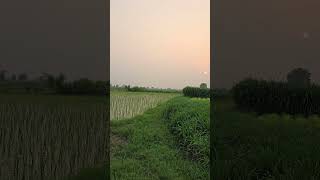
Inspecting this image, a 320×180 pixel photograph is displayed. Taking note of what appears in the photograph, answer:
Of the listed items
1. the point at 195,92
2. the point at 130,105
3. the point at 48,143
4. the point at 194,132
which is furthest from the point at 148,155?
the point at 195,92

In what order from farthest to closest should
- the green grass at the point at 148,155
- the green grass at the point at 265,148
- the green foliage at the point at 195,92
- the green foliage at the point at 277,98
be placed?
the green foliage at the point at 195,92 → the green foliage at the point at 277,98 → the green grass at the point at 148,155 → the green grass at the point at 265,148

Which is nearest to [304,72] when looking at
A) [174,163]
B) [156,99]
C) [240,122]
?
[156,99]

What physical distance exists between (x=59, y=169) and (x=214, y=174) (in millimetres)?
2309

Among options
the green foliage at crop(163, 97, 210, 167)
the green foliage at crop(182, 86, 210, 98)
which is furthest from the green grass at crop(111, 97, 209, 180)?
the green foliage at crop(182, 86, 210, 98)

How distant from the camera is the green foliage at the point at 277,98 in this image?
15445mm

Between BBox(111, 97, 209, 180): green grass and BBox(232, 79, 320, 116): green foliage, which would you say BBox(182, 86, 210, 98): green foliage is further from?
BBox(111, 97, 209, 180): green grass

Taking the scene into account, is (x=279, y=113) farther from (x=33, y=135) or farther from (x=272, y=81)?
(x=33, y=135)

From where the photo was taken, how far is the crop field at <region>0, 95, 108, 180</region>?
23.6 feet

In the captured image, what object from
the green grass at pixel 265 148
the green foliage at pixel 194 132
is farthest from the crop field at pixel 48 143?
the green grass at pixel 265 148

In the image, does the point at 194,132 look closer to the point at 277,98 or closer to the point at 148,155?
the point at 148,155

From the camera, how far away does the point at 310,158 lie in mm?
7629

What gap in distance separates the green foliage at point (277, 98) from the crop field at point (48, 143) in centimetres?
685

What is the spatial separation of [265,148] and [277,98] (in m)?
7.56

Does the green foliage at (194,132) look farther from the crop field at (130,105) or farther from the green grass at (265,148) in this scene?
the crop field at (130,105)
